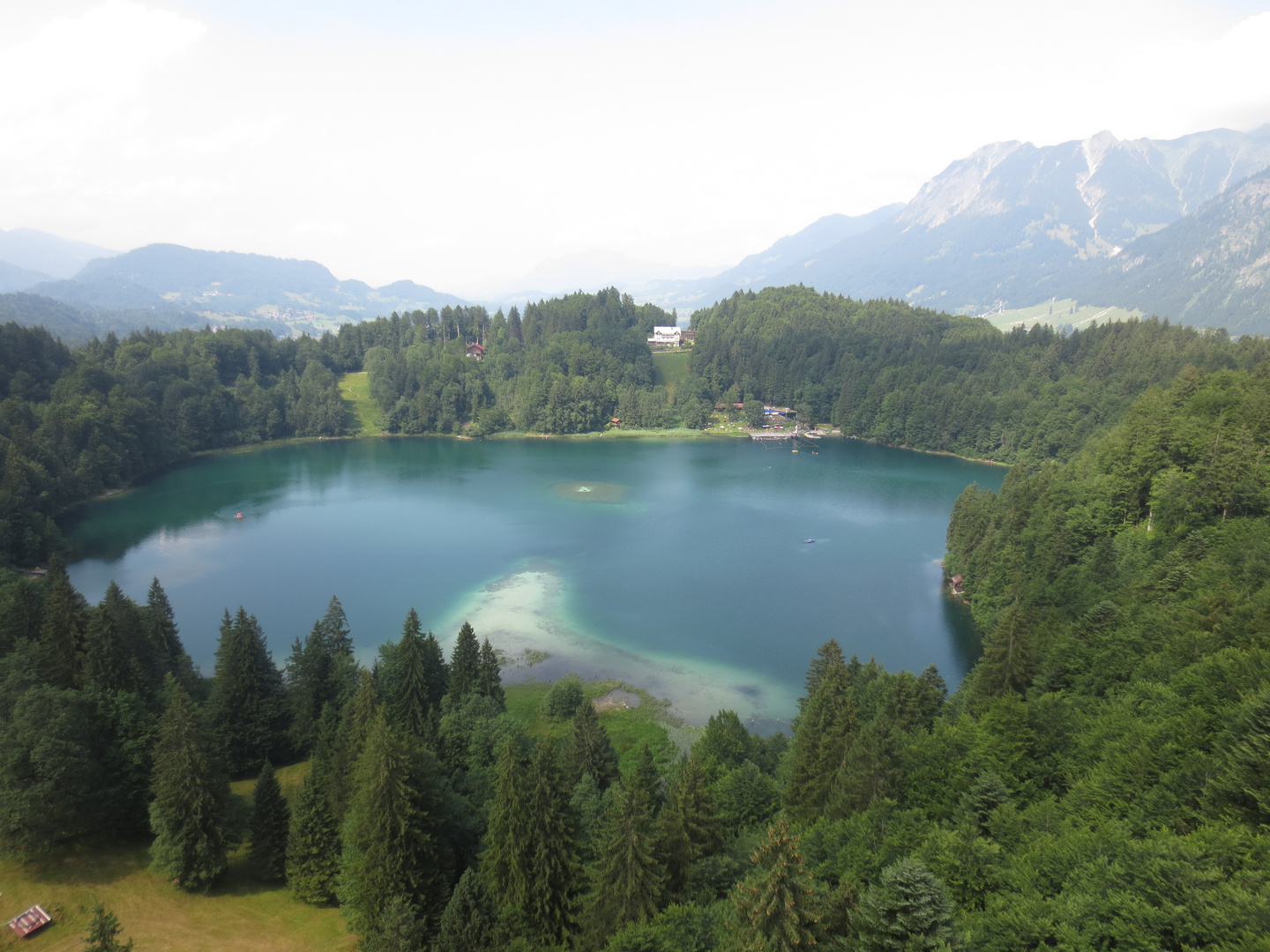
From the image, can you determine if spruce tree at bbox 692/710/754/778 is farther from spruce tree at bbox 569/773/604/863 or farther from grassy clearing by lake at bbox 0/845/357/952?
grassy clearing by lake at bbox 0/845/357/952

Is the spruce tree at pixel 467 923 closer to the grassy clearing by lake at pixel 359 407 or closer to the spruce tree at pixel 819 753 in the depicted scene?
the spruce tree at pixel 819 753

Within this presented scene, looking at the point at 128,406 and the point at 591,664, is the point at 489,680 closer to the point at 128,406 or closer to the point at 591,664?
the point at 591,664

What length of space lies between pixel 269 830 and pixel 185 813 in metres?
2.40

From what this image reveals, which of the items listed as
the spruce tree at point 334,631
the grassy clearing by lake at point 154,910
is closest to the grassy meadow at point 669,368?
the spruce tree at point 334,631

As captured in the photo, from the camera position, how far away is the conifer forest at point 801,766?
1074 cm

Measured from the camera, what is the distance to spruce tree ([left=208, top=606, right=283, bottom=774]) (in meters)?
27.5

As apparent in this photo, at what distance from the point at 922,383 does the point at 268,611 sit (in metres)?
92.2

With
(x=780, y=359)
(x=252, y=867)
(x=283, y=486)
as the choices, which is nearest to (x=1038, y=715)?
(x=252, y=867)

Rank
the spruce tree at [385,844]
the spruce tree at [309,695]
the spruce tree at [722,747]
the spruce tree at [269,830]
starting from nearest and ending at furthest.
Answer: the spruce tree at [385,844] → the spruce tree at [269,830] → the spruce tree at [722,747] → the spruce tree at [309,695]

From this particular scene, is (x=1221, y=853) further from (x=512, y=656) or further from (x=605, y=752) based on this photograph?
(x=512, y=656)

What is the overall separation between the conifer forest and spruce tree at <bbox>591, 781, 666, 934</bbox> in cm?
6

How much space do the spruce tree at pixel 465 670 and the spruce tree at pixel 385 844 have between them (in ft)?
34.2

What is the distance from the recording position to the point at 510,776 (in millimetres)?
16734

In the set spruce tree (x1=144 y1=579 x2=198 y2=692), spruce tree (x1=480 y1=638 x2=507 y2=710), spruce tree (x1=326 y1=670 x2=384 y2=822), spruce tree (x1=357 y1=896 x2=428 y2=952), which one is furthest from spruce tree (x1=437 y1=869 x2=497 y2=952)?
spruce tree (x1=144 y1=579 x2=198 y2=692)
